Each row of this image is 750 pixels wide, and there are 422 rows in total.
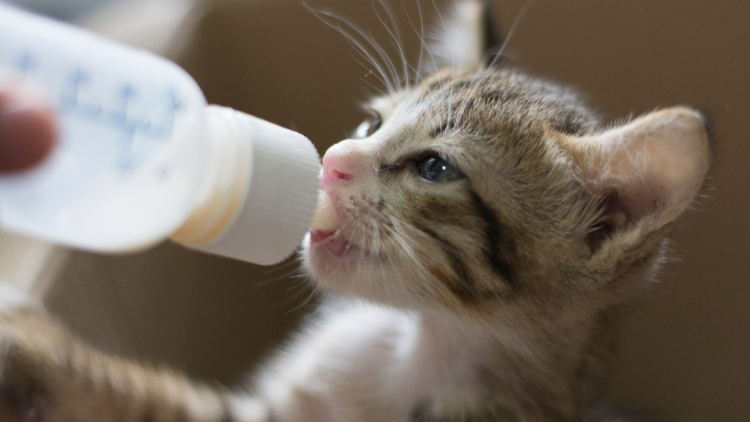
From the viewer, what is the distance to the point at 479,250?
0.77 m

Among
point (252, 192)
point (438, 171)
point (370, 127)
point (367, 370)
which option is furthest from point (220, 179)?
point (367, 370)

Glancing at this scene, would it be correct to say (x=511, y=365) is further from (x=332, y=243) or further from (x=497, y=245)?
(x=332, y=243)

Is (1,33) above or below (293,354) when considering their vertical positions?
above

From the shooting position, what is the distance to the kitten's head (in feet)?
2.48

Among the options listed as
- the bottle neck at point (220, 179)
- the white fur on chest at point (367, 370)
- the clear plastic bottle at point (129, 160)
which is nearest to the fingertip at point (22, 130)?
the clear plastic bottle at point (129, 160)

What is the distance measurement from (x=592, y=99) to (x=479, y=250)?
86 cm

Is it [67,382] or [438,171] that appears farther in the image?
[67,382]

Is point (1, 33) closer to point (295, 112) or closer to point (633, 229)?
point (633, 229)

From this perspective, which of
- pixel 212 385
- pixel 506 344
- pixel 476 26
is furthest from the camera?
pixel 212 385

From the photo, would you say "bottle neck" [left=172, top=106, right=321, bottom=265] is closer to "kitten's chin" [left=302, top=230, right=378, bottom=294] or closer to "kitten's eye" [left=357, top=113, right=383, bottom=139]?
"kitten's chin" [left=302, top=230, right=378, bottom=294]

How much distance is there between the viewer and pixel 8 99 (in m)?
0.51

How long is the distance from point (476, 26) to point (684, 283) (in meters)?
0.94

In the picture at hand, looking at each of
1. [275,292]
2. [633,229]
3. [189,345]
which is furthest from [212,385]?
[633,229]

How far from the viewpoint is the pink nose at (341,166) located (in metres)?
0.77
